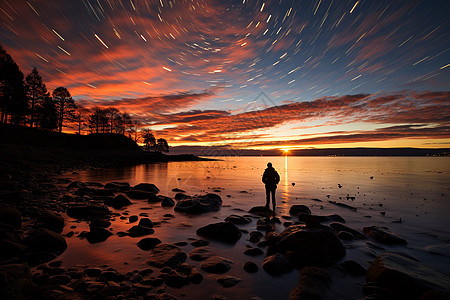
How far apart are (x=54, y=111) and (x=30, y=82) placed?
40.3 feet

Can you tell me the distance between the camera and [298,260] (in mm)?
6812

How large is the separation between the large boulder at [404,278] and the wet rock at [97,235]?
9.49 meters

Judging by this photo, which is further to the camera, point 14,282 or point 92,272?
point 92,272

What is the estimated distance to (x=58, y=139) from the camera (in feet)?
216

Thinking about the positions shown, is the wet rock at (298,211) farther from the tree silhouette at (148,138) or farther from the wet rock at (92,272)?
the tree silhouette at (148,138)

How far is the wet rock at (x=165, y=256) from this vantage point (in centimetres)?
617

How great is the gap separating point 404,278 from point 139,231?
9312 mm

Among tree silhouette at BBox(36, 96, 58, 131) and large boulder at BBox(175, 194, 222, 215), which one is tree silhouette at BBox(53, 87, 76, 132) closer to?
tree silhouette at BBox(36, 96, 58, 131)

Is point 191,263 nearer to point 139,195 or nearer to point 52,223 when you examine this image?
point 52,223

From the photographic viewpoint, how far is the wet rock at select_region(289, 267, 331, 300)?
16.2 feet

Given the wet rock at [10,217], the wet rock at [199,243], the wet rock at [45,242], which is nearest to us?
the wet rock at [45,242]

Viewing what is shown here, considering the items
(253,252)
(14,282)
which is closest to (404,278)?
(253,252)

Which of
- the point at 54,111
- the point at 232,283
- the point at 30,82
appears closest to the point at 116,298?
the point at 232,283

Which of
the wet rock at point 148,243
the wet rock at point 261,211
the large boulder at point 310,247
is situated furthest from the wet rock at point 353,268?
the wet rock at point 261,211
